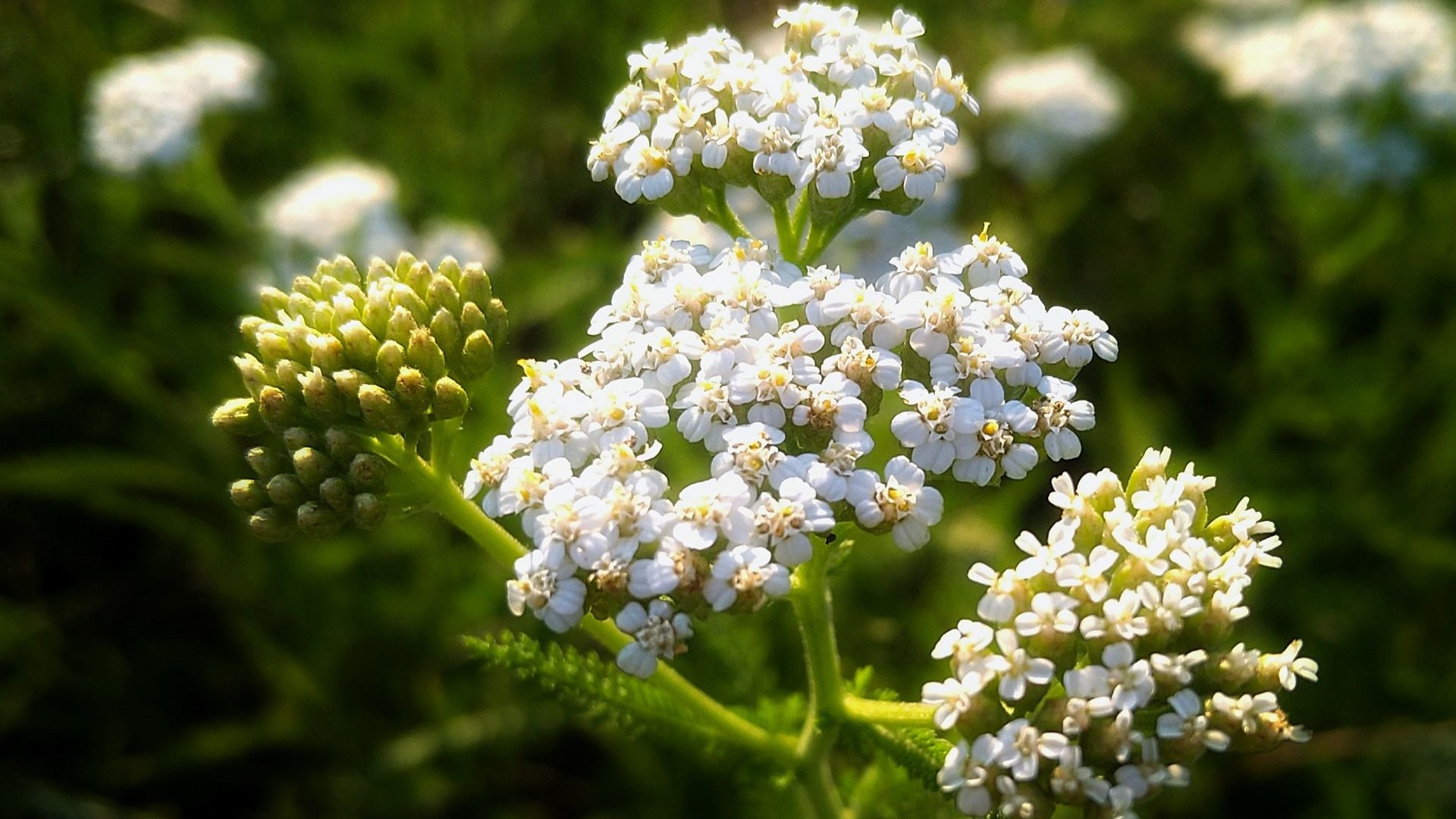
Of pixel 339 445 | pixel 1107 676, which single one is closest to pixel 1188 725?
pixel 1107 676

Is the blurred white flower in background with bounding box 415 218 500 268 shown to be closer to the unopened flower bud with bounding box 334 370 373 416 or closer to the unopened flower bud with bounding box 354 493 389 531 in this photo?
the unopened flower bud with bounding box 334 370 373 416

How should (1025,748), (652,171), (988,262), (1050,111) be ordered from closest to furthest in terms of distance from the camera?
(1025,748) < (988,262) < (652,171) < (1050,111)

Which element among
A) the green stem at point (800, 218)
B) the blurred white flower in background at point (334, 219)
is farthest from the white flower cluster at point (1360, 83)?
the blurred white flower in background at point (334, 219)

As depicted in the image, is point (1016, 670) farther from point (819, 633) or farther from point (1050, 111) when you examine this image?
point (1050, 111)

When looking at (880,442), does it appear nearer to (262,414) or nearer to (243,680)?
(262,414)

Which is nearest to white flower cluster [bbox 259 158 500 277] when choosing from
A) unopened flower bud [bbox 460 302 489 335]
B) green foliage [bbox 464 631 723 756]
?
unopened flower bud [bbox 460 302 489 335]

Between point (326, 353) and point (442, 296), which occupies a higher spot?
point (442, 296)

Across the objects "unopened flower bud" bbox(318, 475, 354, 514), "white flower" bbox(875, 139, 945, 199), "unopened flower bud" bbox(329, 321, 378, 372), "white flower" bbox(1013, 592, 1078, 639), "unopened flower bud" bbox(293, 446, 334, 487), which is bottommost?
"white flower" bbox(1013, 592, 1078, 639)
